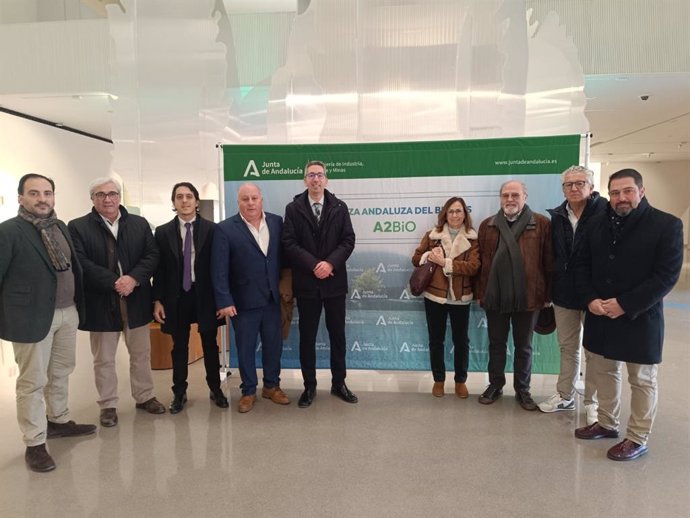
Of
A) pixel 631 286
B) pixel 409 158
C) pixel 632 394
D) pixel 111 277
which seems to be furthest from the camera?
pixel 409 158

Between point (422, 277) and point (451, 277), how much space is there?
0.21m

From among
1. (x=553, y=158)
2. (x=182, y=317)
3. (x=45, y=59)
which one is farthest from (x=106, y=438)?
(x=45, y=59)

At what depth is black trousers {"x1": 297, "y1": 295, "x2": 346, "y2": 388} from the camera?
11.5 ft

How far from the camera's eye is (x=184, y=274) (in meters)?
3.37

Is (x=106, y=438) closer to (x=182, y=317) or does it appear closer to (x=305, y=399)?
(x=182, y=317)

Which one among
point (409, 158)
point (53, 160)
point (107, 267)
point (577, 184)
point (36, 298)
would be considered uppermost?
point (53, 160)

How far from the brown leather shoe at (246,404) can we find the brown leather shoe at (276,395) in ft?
0.48

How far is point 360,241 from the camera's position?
3826 millimetres

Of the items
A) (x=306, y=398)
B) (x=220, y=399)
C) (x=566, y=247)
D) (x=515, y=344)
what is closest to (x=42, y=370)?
(x=220, y=399)

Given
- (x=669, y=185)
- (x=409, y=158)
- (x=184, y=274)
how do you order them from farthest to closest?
1. (x=669, y=185)
2. (x=409, y=158)
3. (x=184, y=274)

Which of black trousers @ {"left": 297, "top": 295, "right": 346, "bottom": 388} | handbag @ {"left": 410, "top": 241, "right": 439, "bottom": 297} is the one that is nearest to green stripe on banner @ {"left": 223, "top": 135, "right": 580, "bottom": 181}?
handbag @ {"left": 410, "top": 241, "right": 439, "bottom": 297}

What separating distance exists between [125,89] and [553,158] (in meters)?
4.68

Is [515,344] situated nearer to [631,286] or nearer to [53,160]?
[631,286]

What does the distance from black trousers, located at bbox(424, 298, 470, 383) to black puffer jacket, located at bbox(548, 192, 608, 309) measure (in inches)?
25.7
